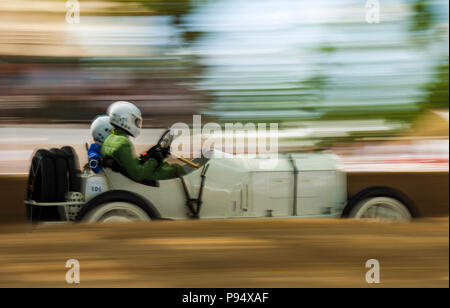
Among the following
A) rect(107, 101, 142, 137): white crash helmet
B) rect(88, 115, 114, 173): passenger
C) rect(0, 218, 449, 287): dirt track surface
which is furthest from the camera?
rect(88, 115, 114, 173): passenger

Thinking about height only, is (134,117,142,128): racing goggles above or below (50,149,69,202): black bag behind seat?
above

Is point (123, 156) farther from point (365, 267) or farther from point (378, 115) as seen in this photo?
point (365, 267)

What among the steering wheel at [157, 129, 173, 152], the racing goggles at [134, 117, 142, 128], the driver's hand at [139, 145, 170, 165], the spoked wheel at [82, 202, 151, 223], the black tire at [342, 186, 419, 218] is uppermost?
the racing goggles at [134, 117, 142, 128]

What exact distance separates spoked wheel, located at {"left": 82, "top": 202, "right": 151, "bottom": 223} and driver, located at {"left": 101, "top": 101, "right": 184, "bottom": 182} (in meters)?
0.28

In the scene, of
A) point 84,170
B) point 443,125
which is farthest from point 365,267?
point 84,170

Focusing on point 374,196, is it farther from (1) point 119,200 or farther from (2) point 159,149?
(1) point 119,200

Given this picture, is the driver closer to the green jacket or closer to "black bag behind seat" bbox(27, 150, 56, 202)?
the green jacket

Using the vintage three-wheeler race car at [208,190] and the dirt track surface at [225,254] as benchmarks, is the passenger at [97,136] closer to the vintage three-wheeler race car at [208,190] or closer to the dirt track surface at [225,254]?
the vintage three-wheeler race car at [208,190]

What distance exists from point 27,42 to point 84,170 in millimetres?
749

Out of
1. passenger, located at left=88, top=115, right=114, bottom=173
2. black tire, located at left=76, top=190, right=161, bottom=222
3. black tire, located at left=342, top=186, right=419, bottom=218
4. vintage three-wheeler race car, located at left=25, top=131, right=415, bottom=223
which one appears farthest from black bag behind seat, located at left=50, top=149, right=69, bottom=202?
black tire, located at left=342, top=186, right=419, bottom=218

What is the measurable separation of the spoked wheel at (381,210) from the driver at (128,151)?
109 centimetres

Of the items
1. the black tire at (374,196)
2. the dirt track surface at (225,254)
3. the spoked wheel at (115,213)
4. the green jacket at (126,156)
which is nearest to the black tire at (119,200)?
the spoked wheel at (115,213)

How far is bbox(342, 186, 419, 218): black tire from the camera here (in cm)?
318

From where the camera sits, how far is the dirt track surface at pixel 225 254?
1.85m
